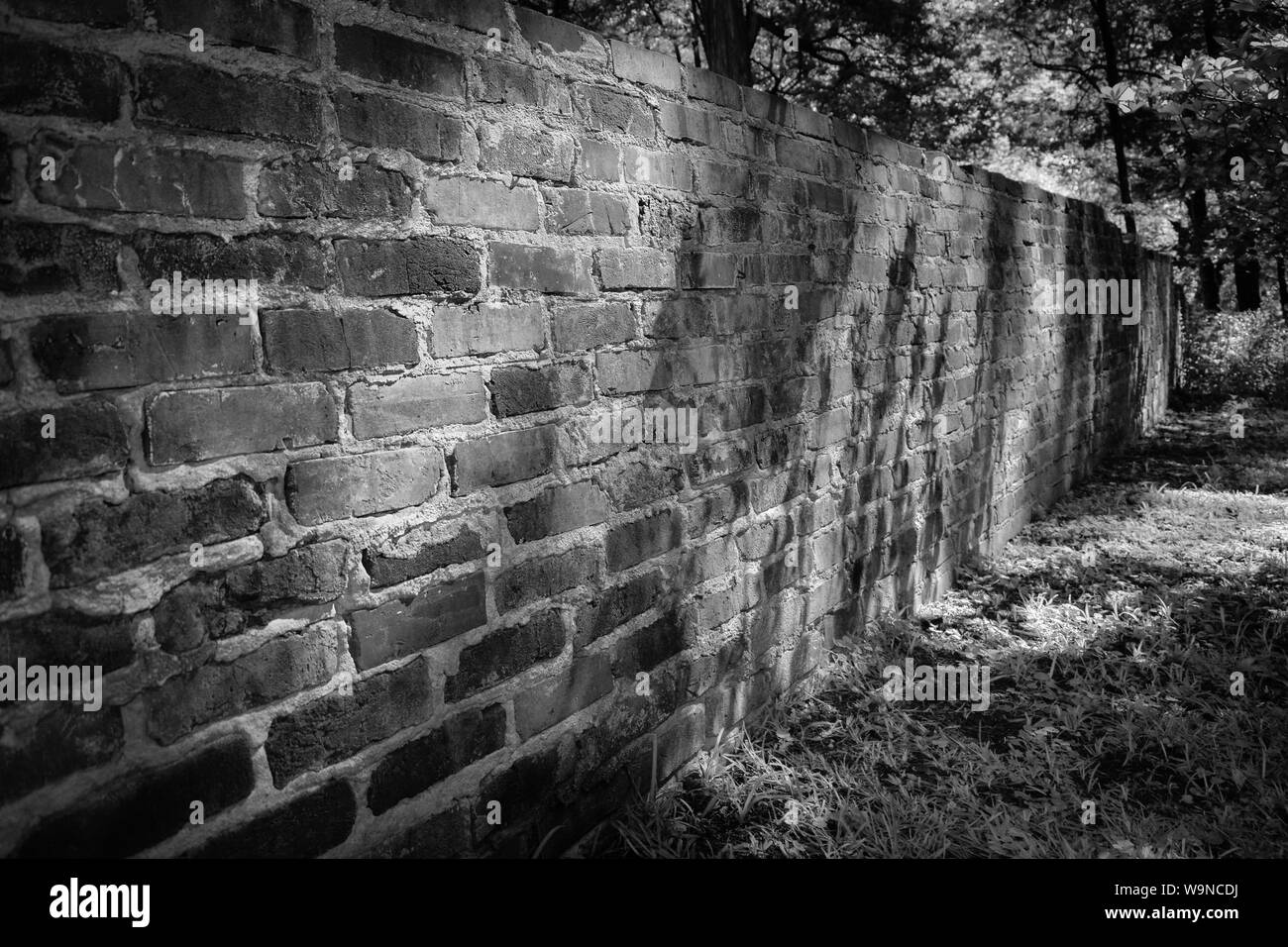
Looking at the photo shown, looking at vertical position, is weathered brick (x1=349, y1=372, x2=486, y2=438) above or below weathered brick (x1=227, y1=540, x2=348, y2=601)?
above

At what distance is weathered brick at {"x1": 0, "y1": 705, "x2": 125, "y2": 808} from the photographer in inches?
52.7

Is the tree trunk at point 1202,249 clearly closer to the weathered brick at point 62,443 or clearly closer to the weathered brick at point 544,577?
the weathered brick at point 544,577

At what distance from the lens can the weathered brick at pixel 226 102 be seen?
4.78 ft

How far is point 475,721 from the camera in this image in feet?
6.73

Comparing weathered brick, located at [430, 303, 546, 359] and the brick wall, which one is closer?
the brick wall

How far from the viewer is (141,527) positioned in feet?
4.79

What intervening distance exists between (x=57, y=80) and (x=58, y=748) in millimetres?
986

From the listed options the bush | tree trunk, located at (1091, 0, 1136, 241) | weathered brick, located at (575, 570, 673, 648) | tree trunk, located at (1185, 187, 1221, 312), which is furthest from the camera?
tree trunk, located at (1091, 0, 1136, 241)

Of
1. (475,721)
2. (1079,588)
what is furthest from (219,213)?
(1079,588)

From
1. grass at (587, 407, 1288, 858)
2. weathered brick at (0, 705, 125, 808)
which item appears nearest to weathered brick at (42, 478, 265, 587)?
weathered brick at (0, 705, 125, 808)

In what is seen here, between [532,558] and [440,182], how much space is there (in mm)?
863

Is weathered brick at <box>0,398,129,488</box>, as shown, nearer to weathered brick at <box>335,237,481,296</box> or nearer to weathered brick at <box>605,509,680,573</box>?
weathered brick at <box>335,237,481,296</box>

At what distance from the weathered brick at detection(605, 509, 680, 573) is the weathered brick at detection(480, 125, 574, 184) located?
2.97ft

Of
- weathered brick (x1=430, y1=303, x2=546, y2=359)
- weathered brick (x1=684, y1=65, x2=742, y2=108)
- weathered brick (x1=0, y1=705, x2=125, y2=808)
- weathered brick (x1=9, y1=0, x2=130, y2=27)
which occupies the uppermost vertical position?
weathered brick (x1=684, y1=65, x2=742, y2=108)
